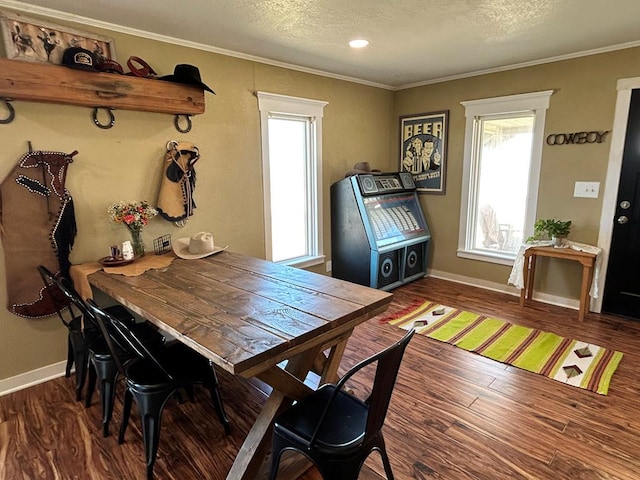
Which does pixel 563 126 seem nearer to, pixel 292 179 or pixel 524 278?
pixel 524 278

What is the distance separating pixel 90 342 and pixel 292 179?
92.8 inches

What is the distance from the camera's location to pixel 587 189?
3420mm

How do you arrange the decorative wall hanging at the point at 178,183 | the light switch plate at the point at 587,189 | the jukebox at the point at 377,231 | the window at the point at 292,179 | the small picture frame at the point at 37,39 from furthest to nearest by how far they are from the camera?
the jukebox at the point at 377,231 < the window at the point at 292,179 < the light switch plate at the point at 587,189 < the decorative wall hanging at the point at 178,183 < the small picture frame at the point at 37,39

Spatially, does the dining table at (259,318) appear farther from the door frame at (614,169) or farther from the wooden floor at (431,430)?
the door frame at (614,169)

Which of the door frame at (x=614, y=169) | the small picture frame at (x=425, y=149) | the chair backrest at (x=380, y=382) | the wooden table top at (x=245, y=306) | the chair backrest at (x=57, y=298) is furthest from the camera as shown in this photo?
the small picture frame at (x=425, y=149)

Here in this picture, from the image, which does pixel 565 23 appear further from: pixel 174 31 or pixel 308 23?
pixel 174 31

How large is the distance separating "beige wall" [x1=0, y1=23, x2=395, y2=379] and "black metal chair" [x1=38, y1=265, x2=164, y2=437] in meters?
0.22

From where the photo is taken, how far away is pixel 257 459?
1574 millimetres

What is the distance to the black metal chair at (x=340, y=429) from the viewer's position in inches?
49.1

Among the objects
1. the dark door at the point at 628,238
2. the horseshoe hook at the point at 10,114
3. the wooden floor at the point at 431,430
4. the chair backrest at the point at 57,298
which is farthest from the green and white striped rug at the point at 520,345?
the horseshoe hook at the point at 10,114

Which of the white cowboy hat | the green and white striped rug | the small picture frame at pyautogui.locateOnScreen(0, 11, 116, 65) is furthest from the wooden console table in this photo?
the small picture frame at pyautogui.locateOnScreen(0, 11, 116, 65)

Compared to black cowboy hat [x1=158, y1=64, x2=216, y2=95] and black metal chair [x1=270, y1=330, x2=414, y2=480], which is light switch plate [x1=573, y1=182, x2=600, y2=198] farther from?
black cowboy hat [x1=158, y1=64, x2=216, y2=95]

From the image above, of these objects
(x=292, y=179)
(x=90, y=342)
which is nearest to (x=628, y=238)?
(x=292, y=179)

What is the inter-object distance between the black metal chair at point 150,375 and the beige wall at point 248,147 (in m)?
1.09
